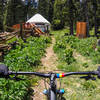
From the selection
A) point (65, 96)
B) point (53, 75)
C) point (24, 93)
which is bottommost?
point (65, 96)

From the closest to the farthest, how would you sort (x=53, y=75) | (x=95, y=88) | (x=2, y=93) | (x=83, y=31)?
(x=53, y=75), (x=2, y=93), (x=95, y=88), (x=83, y=31)

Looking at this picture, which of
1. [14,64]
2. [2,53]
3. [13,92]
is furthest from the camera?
[2,53]

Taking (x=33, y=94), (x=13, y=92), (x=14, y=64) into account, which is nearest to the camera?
(x=13, y=92)

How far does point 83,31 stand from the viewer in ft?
77.1

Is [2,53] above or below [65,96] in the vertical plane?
above

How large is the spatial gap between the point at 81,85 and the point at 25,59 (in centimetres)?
330

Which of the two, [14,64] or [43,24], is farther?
[43,24]

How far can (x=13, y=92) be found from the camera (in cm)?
463

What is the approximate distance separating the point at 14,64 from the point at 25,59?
1.02m

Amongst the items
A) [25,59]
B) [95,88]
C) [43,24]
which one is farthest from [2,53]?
[43,24]

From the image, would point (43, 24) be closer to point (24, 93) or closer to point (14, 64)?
point (14, 64)

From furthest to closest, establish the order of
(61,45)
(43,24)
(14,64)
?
(43,24), (61,45), (14,64)

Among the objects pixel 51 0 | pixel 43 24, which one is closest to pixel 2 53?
pixel 43 24

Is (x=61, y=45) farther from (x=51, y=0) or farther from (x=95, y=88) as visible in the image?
(x=51, y=0)
